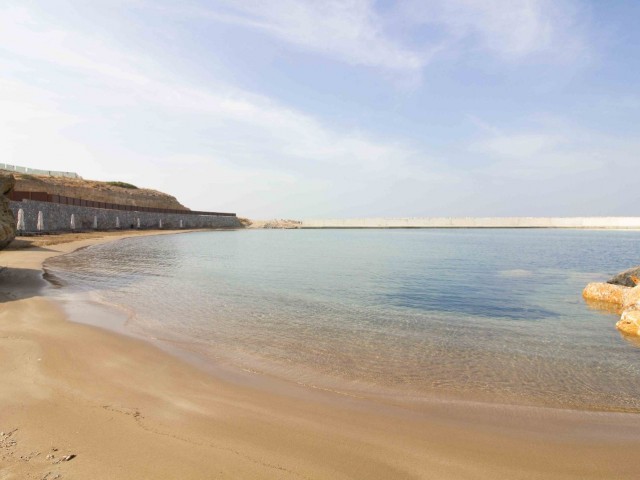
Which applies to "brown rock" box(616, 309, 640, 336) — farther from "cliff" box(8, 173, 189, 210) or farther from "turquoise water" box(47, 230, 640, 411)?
"cliff" box(8, 173, 189, 210)

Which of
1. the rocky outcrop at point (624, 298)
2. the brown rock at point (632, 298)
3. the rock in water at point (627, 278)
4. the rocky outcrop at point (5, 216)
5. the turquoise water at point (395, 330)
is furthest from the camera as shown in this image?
the rocky outcrop at point (5, 216)

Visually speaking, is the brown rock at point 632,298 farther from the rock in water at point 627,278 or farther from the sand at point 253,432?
the sand at point 253,432

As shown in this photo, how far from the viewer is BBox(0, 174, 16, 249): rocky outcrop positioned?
17281 millimetres

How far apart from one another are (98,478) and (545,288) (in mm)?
18227

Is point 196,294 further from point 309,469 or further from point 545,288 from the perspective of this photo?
point 545,288

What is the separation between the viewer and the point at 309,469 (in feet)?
12.0

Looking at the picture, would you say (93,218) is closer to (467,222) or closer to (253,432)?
(253,432)

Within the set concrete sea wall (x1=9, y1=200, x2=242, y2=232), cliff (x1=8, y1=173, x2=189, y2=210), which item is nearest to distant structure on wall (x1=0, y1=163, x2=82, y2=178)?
cliff (x1=8, y1=173, x2=189, y2=210)

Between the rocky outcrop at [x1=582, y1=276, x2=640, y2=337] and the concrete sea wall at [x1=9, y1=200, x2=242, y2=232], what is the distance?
36.6m

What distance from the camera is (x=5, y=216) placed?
1773 cm

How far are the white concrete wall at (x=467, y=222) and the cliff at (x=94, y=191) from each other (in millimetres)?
44312

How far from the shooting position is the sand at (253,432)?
369cm

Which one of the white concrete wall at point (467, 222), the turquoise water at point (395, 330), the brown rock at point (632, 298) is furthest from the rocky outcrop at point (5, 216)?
the white concrete wall at point (467, 222)

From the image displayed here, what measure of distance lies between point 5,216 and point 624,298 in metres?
24.9
